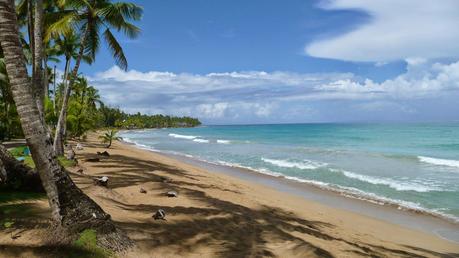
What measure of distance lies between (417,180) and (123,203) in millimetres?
14455

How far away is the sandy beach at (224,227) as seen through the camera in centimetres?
583

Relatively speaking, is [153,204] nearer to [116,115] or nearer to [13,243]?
[13,243]

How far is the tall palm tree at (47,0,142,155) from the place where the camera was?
1427cm

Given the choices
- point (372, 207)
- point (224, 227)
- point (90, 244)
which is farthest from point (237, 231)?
point (372, 207)

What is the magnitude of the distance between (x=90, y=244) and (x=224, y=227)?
3.40 metres

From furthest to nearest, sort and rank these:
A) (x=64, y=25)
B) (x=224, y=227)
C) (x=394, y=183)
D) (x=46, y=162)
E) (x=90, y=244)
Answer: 1. (x=394, y=183)
2. (x=64, y=25)
3. (x=224, y=227)
4. (x=90, y=244)
5. (x=46, y=162)

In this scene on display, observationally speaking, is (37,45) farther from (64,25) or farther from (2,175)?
(2,175)

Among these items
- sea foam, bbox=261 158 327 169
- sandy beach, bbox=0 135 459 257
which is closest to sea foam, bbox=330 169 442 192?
sea foam, bbox=261 158 327 169

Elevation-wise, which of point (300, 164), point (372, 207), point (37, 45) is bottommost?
point (372, 207)

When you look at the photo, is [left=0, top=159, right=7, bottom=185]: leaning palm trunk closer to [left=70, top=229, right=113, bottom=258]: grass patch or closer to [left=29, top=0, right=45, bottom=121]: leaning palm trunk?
[left=70, top=229, right=113, bottom=258]: grass patch

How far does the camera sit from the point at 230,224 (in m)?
8.12

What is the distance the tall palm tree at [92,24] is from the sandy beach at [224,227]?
419 centimetres

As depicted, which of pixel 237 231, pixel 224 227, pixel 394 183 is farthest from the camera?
pixel 394 183

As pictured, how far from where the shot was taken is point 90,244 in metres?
4.91
